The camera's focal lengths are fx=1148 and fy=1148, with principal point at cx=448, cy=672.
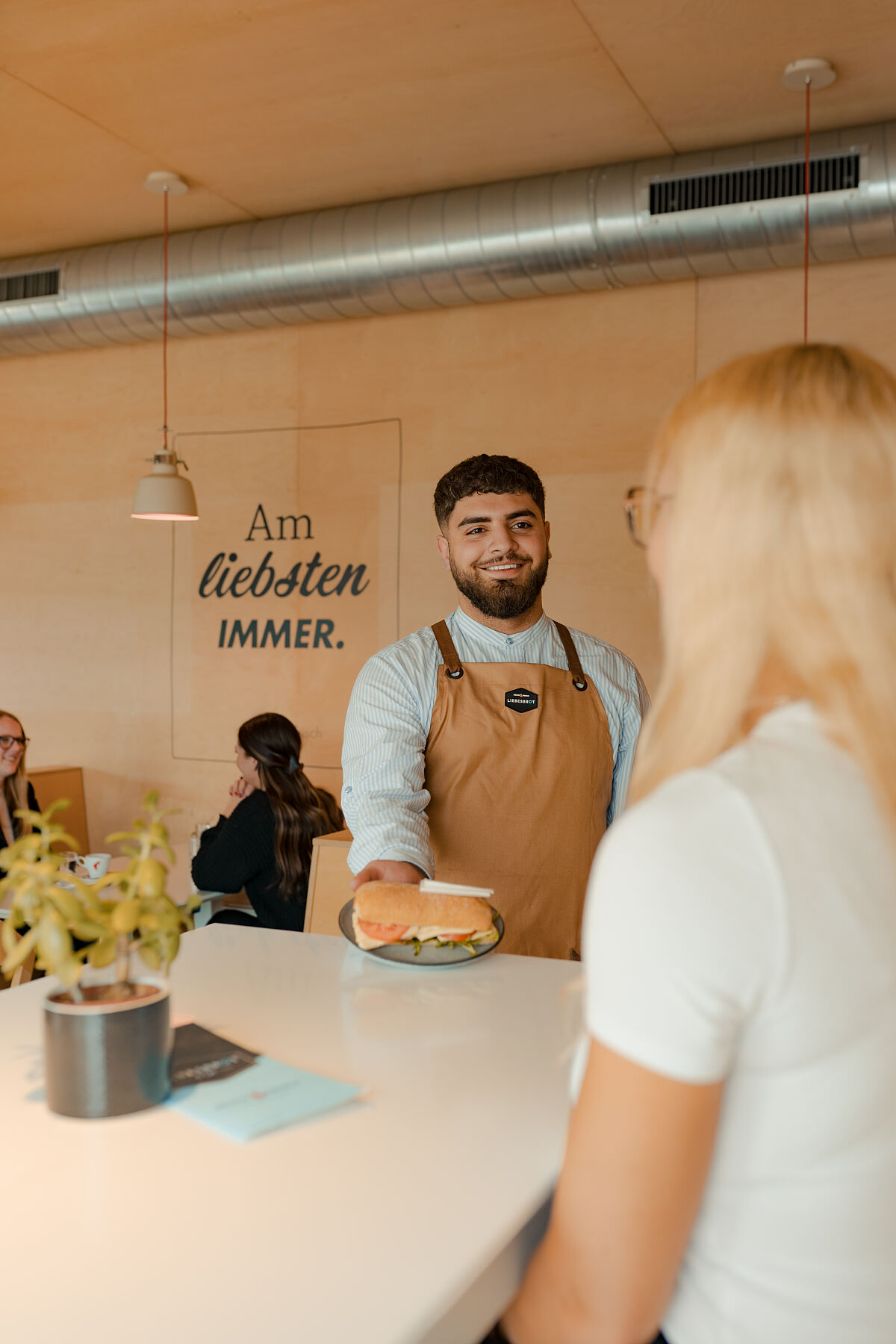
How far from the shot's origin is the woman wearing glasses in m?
4.68

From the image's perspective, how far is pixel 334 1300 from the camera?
845mm

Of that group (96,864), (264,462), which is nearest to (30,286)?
(264,462)

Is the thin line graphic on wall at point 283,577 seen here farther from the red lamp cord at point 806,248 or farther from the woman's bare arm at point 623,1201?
the woman's bare arm at point 623,1201

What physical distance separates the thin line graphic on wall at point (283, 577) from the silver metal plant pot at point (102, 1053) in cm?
426

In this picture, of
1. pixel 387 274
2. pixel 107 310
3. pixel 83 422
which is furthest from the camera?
pixel 83 422

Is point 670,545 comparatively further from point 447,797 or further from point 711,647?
point 447,797

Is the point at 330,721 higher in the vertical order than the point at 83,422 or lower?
lower

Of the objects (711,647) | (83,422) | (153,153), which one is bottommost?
(711,647)

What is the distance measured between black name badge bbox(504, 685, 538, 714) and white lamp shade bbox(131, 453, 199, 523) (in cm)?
258

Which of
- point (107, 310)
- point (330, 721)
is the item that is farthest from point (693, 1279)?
point (107, 310)

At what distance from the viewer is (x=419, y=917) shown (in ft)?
5.35

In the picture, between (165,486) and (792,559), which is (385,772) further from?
(165,486)

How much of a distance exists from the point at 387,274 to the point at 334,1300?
174 inches

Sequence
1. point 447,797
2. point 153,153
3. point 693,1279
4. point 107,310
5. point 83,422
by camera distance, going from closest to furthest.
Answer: point 693,1279 < point 447,797 < point 153,153 < point 107,310 < point 83,422
